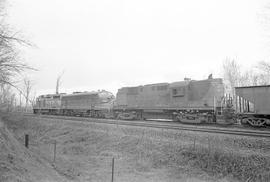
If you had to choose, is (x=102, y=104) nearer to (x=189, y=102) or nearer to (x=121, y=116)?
(x=121, y=116)

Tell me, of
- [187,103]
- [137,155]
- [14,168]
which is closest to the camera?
[14,168]

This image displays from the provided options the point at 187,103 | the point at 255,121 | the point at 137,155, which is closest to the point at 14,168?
the point at 137,155

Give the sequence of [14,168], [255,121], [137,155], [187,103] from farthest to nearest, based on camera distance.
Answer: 1. [187,103]
2. [255,121]
3. [137,155]
4. [14,168]

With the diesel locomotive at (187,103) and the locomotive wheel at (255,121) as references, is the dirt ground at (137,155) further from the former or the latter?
the diesel locomotive at (187,103)

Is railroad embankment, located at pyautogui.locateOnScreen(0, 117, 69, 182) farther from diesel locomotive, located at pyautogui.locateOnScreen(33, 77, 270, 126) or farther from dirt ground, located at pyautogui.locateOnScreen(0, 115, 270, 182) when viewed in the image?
diesel locomotive, located at pyautogui.locateOnScreen(33, 77, 270, 126)

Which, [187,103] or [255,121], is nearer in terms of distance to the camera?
[255,121]

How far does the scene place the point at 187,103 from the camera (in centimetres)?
1858

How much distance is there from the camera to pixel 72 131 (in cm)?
1783

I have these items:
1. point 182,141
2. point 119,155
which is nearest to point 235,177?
point 182,141

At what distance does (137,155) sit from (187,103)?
872cm

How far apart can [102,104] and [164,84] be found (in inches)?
376

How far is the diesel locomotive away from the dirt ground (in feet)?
15.7

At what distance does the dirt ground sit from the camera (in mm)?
8625

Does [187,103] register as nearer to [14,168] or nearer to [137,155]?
[137,155]
